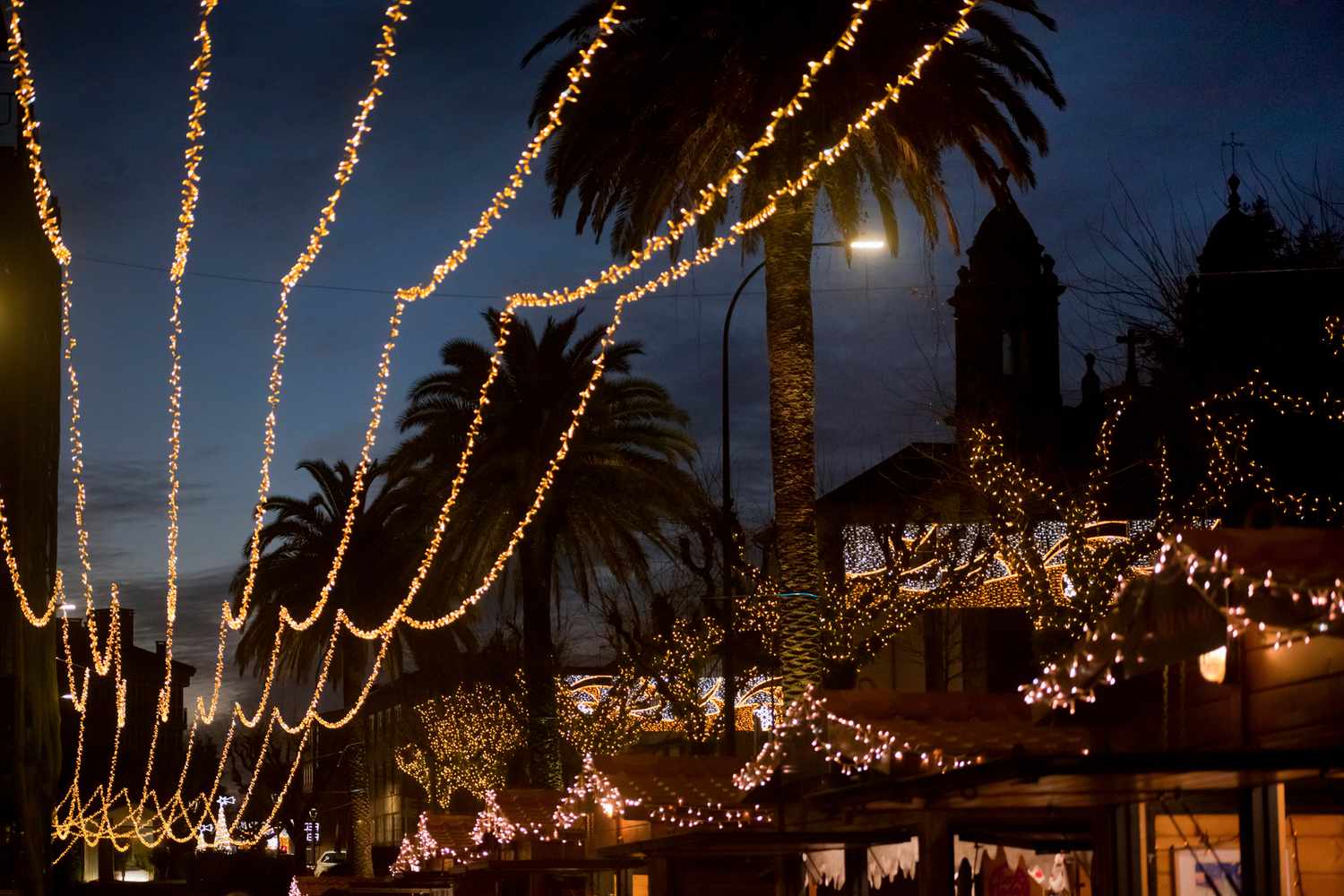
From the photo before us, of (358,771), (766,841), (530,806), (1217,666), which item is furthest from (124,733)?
(1217,666)

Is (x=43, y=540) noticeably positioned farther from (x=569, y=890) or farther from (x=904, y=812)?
(x=569, y=890)

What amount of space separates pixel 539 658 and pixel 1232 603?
1025 inches

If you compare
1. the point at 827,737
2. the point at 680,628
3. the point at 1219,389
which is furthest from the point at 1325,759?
the point at 680,628

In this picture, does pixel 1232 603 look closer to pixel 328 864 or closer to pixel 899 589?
pixel 899 589

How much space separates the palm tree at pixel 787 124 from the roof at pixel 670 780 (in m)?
2.43

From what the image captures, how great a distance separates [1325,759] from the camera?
8.08m

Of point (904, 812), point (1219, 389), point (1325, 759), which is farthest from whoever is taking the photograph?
point (1219, 389)

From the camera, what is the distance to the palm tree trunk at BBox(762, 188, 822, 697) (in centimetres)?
2133

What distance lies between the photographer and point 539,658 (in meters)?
34.0

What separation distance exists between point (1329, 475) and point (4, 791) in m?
19.4

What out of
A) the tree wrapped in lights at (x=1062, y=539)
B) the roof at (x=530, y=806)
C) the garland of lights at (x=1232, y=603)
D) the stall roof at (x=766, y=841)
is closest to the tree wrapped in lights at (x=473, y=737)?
the roof at (x=530, y=806)

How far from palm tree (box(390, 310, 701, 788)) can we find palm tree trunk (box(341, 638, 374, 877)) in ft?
42.6

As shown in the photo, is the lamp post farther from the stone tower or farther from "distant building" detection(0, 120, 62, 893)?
the stone tower

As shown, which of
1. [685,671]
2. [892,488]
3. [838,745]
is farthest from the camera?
[892,488]
